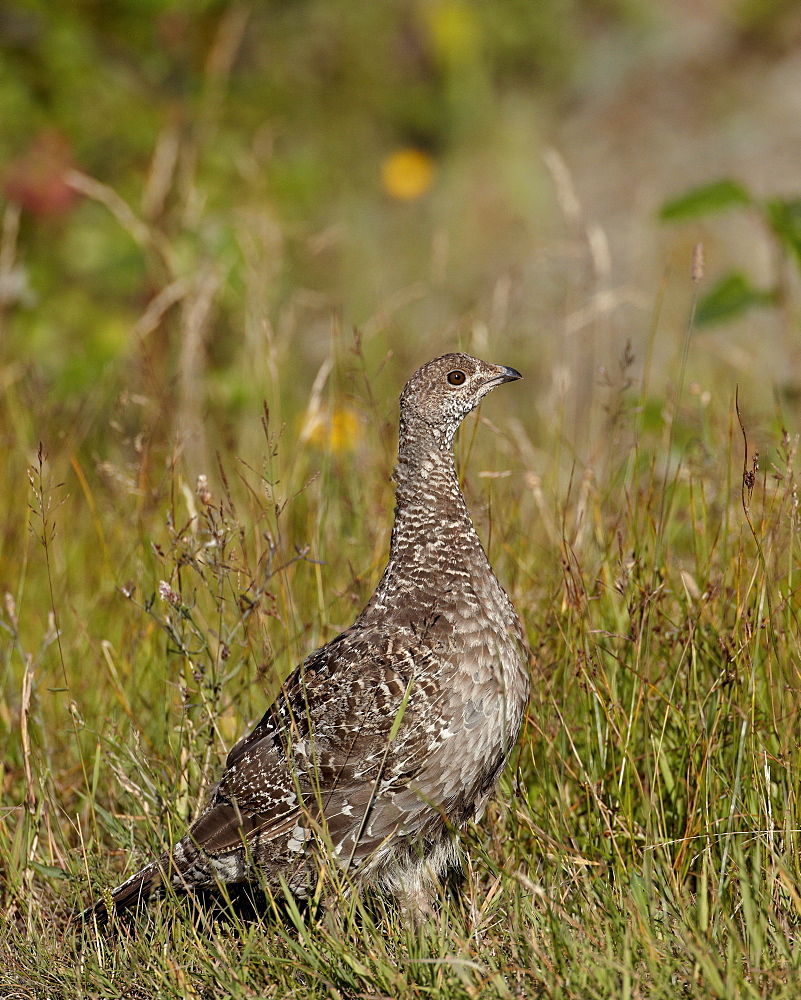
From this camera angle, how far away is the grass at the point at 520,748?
9.59 ft

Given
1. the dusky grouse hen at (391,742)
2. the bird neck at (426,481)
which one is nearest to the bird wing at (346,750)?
the dusky grouse hen at (391,742)

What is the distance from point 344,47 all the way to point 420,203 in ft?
6.37

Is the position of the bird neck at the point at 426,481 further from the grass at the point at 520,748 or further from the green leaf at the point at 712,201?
the green leaf at the point at 712,201

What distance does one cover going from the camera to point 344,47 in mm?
12078

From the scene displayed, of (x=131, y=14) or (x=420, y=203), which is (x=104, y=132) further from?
(x=420, y=203)

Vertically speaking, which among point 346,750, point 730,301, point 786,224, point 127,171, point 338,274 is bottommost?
point 346,750

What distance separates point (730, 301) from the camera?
517 cm

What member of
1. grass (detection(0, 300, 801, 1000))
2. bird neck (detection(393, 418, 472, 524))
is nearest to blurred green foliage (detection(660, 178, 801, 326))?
grass (detection(0, 300, 801, 1000))

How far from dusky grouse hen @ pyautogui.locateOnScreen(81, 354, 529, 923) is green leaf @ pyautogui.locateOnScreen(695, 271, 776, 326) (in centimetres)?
206

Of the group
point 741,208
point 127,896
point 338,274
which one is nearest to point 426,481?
point 127,896

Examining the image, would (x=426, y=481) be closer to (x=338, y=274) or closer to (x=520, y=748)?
(x=520, y=748)

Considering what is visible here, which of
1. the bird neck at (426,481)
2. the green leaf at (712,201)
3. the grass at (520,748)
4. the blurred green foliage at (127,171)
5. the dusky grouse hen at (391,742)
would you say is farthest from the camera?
the blurred green foliage at (127,171)

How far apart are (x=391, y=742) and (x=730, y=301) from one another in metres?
2.89

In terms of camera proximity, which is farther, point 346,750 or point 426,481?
point 426,481
